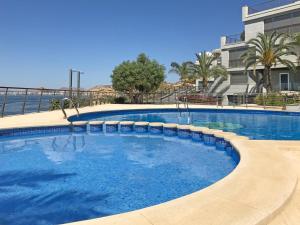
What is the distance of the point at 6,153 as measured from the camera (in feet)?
29.9

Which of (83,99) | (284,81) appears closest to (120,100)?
(83,99)

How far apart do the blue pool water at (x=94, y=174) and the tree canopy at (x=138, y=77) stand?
747 inches

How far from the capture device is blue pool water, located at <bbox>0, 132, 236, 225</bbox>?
4.94 m

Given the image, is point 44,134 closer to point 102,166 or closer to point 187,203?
point 102,166

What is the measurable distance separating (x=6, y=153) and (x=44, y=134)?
2.81m

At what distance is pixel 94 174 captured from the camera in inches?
275

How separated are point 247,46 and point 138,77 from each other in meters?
13.9

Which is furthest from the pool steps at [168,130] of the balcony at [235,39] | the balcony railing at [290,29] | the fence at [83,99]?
the balcony at [235,39]

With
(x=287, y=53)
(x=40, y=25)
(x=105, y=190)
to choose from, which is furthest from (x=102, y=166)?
(x=40, y=25)

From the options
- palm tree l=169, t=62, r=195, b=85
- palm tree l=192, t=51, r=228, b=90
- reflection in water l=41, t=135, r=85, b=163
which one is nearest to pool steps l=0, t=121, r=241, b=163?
reflection in water l=41, t=135, r=85, b=163

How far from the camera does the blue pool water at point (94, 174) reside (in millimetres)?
4941

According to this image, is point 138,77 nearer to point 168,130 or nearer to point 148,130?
point 148,130

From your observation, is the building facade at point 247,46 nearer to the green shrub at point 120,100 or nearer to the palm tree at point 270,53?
the palm tree at point 270,53

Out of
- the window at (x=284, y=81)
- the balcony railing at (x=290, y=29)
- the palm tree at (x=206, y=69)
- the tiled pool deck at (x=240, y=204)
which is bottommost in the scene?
the tiled pool deck at (x=240, y=204)
